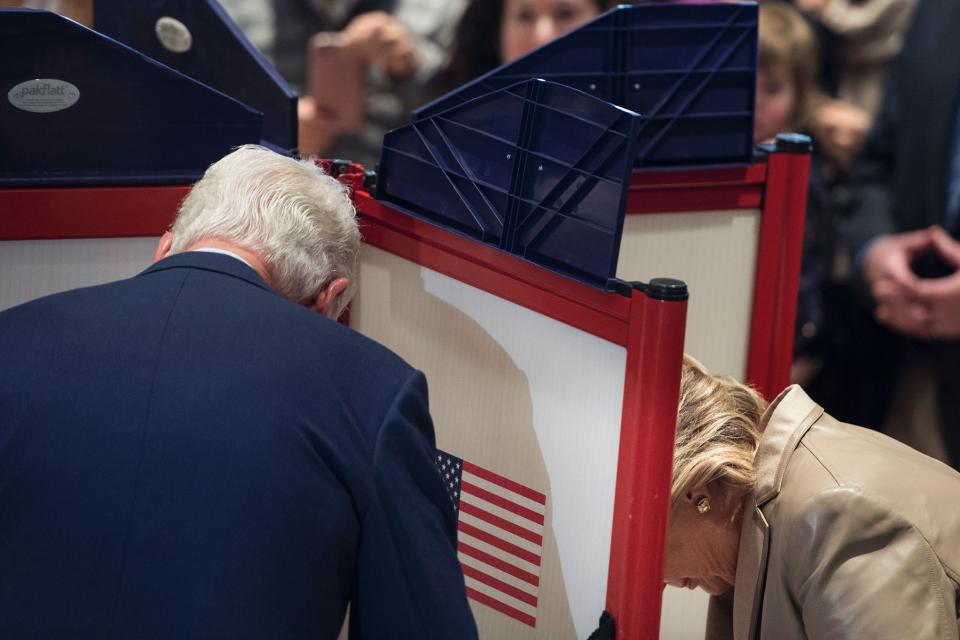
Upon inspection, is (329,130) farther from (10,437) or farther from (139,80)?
(10,437)

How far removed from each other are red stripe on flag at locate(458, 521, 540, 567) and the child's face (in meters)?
1.50

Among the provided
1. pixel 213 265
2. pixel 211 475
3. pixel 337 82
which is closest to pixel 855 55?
pixel 337 82

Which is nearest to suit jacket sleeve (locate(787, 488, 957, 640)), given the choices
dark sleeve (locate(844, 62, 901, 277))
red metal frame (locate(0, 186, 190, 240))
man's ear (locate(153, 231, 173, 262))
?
man's ear (locate(153, 231, 173, 262))

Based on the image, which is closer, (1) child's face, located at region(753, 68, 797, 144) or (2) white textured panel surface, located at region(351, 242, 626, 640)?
→ (2) white textured panel surface, located at region(351, 242, 626, 640)

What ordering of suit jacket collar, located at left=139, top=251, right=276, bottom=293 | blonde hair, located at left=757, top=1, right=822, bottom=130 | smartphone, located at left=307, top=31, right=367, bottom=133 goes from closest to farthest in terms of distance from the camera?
suit jacket collar, located at left=139, top=251, right=276, bottom=293, blonde hair, located at left=757, top=1, right=822, bottom=130, smartphone, located at left=307, top=31, right=367, bottom=133

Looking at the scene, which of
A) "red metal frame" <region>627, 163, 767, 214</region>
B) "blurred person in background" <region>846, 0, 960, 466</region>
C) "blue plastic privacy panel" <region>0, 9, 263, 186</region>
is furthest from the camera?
"blurred person in background" <region>846, 0, 960, 466</region>

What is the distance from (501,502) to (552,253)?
0.35 metres

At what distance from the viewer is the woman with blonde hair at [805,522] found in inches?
58.6

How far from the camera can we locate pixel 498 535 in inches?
65.2

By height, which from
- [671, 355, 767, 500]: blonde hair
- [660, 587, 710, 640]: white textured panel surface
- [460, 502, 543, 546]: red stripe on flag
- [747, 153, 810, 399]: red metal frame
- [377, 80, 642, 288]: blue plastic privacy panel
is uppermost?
[377, 80, 642, 288]: blue plastic privacy panel

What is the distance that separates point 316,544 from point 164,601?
15cm

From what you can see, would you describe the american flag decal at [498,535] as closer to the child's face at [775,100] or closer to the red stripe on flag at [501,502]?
the red stripe on flag at [501,502]

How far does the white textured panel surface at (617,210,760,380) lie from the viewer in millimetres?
1926

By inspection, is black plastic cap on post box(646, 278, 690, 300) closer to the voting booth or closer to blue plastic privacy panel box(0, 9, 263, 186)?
the voting booth
